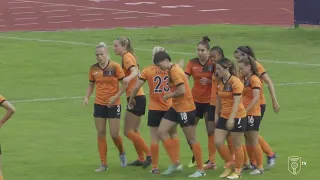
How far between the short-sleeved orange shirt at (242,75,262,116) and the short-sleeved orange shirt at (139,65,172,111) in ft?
4.12

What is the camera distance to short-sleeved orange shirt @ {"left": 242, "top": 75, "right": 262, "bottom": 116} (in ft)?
51.3

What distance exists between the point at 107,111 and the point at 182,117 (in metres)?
1.47

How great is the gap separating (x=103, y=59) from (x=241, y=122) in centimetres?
268

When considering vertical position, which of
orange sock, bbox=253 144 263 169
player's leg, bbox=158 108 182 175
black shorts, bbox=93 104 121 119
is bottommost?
orange sock, bbox=253 144 263 169

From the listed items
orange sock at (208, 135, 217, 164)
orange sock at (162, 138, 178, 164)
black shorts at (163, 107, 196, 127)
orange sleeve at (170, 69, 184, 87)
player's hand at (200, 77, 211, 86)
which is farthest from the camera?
player's hand at (200, 77, 211, 86)

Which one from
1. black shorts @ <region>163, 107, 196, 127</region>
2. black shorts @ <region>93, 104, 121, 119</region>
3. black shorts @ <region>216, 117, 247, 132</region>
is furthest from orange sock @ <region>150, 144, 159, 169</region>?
black shorts @ <region>216, 117, 247, 132</region>

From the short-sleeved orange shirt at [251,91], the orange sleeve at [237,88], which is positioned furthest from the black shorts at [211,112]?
the orange sleeve at [237,88]

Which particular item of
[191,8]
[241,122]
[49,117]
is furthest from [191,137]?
[191,8]

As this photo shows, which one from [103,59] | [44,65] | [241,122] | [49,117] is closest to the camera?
[241,122]

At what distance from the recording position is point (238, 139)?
15367mm

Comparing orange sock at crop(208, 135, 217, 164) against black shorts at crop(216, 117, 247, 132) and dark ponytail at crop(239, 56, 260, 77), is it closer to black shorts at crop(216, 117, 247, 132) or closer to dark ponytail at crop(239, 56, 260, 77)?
black shorts at crop(216, 117, 247, 132)

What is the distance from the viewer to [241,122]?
50.3ft

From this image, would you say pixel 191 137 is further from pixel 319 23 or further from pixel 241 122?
pixel 319 23

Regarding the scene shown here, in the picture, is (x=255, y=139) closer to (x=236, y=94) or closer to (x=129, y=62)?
(x=236, y=94)
